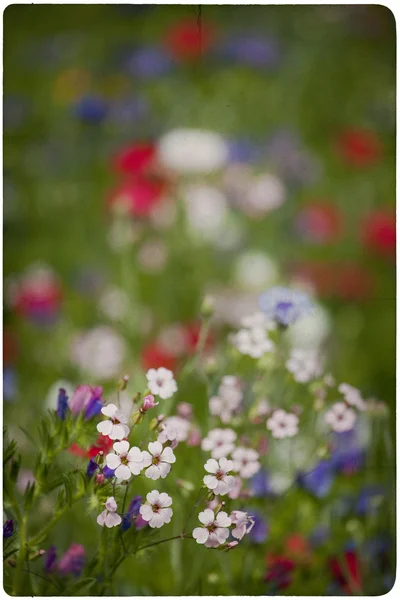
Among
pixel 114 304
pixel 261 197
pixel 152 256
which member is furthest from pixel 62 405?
pixel 261 197

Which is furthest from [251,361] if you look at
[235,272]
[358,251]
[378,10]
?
[378,10]

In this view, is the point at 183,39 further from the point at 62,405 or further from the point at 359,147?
the point at 62,405

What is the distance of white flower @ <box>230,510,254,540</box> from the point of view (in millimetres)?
546

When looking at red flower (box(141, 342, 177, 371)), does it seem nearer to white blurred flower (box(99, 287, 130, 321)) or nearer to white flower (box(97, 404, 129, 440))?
white blurred flower (box(99, 287, 130, 321))

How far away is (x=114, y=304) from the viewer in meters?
0.99

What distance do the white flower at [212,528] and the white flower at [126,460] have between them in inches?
2.6

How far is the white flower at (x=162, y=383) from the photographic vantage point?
1.81 feet

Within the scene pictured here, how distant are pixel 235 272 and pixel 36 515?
625mm

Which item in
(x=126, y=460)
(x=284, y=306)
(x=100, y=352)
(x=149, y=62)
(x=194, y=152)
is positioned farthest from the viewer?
(x=149, y=62)

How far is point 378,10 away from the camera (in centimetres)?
121

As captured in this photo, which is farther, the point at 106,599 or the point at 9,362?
the point at 9,362

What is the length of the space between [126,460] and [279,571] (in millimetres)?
206

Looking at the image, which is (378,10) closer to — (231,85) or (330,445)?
(231,85)

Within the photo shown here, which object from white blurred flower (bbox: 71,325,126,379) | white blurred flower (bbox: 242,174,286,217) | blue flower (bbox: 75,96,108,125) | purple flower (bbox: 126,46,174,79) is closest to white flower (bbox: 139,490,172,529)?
white blurred flower (bbox: 71,325,126,379)
